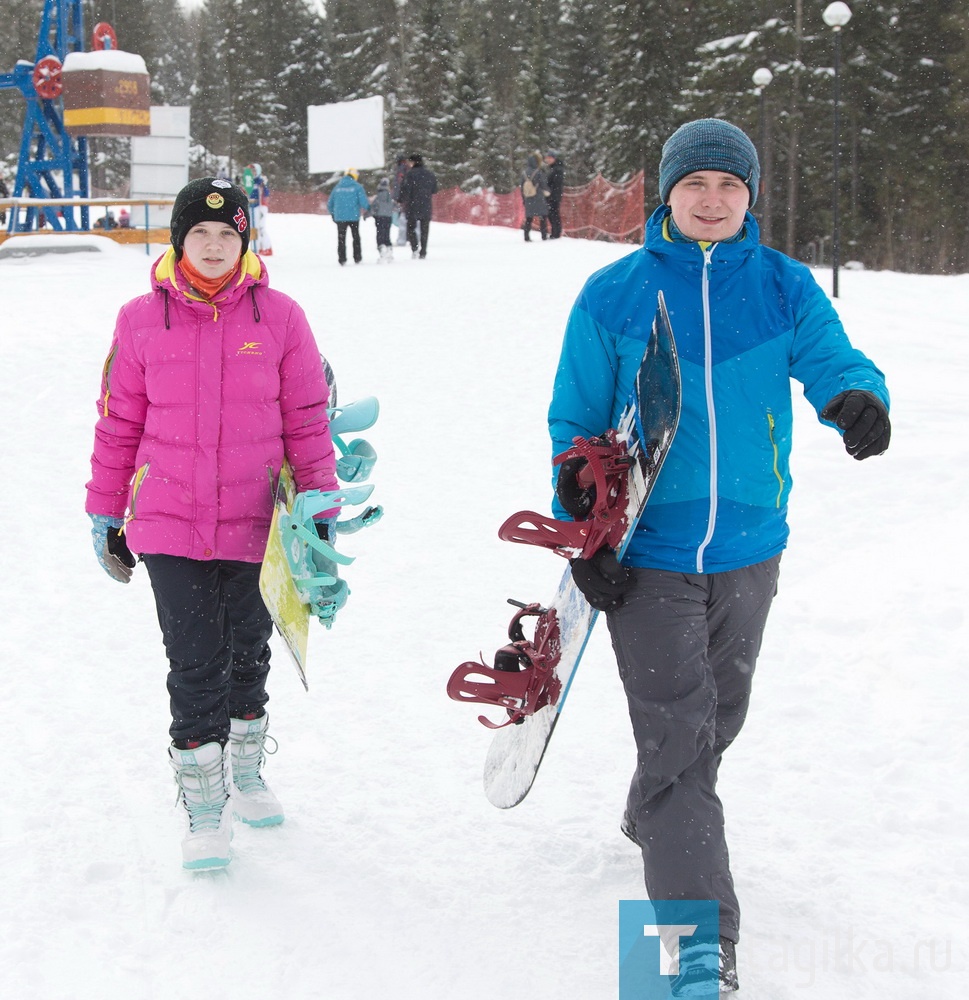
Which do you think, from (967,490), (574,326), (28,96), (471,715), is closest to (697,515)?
(574,326)

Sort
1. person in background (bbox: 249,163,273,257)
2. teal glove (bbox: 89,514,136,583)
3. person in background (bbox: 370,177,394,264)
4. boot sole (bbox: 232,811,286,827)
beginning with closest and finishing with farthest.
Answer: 1. teal glove (bbox: 89,514,136,583)
2. boot sole (bbox: 232,811,286,827)
3. person in background (bbox: 370,177,394,264)
4. person in background (bbox: 249,163,273,257)

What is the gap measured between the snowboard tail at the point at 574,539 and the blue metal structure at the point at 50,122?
1914cm

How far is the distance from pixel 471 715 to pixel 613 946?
1.54m

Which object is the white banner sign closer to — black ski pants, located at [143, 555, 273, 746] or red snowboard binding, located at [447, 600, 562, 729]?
black ski pants, located at [143, 555, 273, 746]

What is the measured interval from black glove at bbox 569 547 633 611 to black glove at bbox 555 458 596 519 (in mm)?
109

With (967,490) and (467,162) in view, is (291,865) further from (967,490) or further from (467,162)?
(467,162)

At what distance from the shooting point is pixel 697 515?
243 centimetres

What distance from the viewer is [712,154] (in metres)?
2.45

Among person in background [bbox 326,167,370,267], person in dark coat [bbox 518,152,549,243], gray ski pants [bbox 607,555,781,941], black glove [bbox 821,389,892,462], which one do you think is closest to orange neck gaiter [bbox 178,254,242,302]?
gray ski pants [bbox 607,555,781,941]

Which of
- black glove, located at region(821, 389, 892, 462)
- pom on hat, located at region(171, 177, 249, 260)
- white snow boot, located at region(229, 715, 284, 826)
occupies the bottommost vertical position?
white snow boot, located at region(229, 715, 284, 826)

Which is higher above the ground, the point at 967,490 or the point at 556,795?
the point at 967,490

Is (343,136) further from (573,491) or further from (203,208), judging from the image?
(573,491)

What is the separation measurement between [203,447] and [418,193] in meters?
16.8

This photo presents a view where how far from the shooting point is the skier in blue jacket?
236cm
